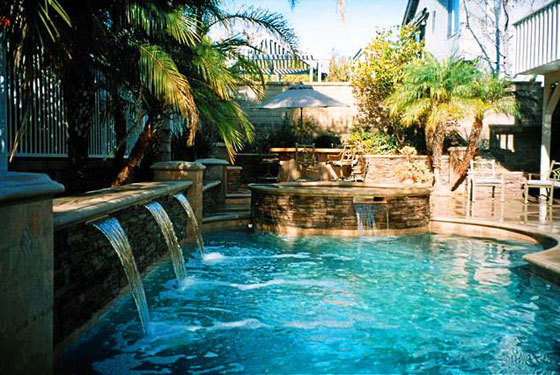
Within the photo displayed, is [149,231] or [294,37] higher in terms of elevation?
[294,37]

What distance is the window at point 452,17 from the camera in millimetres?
18562

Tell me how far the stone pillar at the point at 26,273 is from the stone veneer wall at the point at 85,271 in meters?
0.62

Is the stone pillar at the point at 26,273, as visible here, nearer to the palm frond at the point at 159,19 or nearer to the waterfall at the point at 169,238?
the waterfall at the point at 169,238

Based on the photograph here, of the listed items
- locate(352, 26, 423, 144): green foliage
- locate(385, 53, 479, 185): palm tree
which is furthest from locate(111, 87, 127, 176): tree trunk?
locate(352, 26, 423, 144): green foliage

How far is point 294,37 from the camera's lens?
9.34 metres

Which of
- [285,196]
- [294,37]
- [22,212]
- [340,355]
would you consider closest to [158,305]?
[340,355]

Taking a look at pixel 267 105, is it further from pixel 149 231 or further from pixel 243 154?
pixel 149 231

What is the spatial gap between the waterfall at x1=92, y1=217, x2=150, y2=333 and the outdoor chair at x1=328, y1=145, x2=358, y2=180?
36.2 ft

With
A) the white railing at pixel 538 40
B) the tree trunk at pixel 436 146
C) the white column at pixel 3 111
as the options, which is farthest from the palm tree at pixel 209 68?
the tree trunk at pixel 436 146

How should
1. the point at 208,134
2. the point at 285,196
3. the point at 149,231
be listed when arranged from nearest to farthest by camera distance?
the point at 149,231, the point at 285,196, the point at 208,134

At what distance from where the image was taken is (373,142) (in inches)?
673

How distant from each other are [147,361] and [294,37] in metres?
6.52

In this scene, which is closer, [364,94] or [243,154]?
[243,154]

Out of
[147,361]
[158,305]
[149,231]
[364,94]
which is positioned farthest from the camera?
[364,94]
